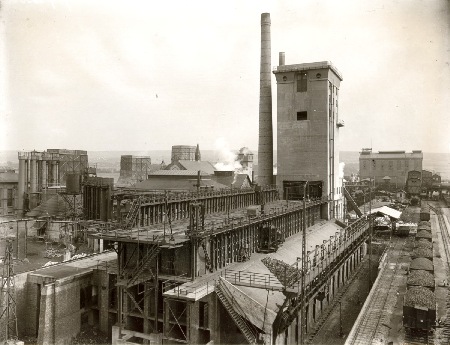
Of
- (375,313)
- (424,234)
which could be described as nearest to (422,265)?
(375,313)

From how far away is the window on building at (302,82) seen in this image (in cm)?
5716

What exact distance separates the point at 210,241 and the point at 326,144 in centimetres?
3407

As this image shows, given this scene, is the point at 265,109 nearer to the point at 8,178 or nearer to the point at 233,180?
the point at 233,180

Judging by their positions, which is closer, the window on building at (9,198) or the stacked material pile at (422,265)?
the stacked material pile at (422,265)

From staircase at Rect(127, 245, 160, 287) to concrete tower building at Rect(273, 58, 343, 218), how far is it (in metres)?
35.0

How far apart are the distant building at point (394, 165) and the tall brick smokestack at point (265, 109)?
72457 mm

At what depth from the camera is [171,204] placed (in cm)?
3531

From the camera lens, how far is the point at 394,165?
126 m

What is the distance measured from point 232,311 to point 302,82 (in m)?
42.0

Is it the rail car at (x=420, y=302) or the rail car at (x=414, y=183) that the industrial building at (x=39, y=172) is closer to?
the rail car at (x=420, y=302)

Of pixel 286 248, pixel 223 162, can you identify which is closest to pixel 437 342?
pixel 286 248

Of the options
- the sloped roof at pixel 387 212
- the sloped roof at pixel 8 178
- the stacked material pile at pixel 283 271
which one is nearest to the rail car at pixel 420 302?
the stacked material pile at pixel 283 271

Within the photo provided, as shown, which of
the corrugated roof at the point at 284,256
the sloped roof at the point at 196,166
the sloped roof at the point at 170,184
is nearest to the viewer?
the corrugated roof at the point at 284,256

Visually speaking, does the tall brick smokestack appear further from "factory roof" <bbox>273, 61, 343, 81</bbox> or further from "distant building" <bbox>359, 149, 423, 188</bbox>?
"distant building" <bbox>359, 149, 423, 188</bbox>
